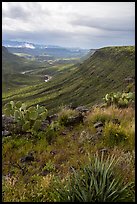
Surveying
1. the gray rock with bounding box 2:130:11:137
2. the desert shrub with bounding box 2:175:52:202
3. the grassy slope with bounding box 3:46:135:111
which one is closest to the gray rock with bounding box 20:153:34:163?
the desert shrub with bounding box 2:175:52:202

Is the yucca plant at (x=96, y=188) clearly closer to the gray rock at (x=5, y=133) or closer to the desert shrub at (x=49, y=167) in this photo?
the desert shrub at (x=49, y=167)

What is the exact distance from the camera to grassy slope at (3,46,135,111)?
8619 cm

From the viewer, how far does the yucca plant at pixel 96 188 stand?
438cm

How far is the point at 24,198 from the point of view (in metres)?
5.15

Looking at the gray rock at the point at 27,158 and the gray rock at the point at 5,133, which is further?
the gray rock at the point at 5,133

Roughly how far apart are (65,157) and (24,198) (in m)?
2.19

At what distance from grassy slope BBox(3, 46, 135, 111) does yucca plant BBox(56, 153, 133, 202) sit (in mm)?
68426

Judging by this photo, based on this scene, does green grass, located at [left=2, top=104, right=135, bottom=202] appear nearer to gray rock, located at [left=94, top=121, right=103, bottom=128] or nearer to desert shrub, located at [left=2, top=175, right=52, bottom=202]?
desert shrub, located at [left=2, top=175, right=52, bottom=202]

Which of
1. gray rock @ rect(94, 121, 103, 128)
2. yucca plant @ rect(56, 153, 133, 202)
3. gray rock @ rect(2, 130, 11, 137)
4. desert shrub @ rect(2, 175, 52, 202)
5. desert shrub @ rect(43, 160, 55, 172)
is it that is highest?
gray rock @ rect(94, 121, 103, 128)

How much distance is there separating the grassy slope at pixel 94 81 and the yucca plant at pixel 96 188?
6843 cm

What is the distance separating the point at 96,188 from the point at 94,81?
97.0 metres

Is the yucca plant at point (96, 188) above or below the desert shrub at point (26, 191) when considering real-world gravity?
above

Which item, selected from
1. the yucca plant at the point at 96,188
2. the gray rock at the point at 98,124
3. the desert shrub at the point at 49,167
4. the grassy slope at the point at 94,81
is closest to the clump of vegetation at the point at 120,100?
the gray rock at the point at 98,124

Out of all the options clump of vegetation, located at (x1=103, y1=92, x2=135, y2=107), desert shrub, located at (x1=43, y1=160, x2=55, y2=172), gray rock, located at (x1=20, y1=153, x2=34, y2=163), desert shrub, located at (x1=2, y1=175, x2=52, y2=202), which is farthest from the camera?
clump of vegetation, located at (x1=103, y1=92, x2=135, y2=107)
